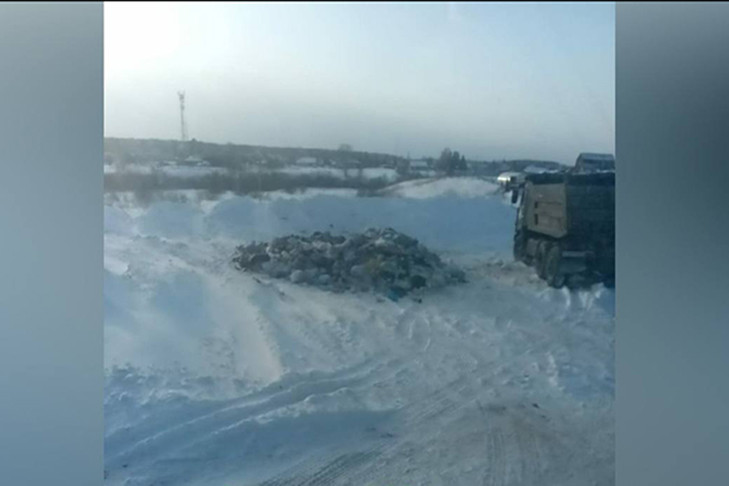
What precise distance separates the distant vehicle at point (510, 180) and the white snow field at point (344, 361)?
5 centimetres

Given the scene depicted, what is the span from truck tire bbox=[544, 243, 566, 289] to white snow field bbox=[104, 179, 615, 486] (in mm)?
35

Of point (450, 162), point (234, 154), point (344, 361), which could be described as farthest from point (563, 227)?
point (234, 154)

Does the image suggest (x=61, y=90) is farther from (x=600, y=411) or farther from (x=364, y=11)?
(x=600, y=411)

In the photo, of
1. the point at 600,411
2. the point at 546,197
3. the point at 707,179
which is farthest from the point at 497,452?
the point at 707,179

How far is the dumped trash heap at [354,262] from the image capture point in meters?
2.87

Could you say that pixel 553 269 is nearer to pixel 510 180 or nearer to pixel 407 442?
pixel 510 180

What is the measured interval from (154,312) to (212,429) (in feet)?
1.45

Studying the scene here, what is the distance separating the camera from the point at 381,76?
9.56 feet

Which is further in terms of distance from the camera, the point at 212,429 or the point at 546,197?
the point at 546,197

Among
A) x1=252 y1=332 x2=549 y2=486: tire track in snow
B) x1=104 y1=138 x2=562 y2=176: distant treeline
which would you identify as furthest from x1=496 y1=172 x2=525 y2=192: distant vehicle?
x1=252 y1=332 x2=549 y2=486: tire track in snow

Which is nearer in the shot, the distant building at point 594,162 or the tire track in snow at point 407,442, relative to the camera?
the tire track in snow at point 407,442

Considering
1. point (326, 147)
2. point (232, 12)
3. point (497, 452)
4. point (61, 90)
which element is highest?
point (232, 12)

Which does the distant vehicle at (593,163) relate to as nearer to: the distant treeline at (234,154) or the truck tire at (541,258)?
the truck tire at (541,258)

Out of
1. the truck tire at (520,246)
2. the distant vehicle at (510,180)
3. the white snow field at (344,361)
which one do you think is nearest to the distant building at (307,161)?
the white snow field at (344,361)
